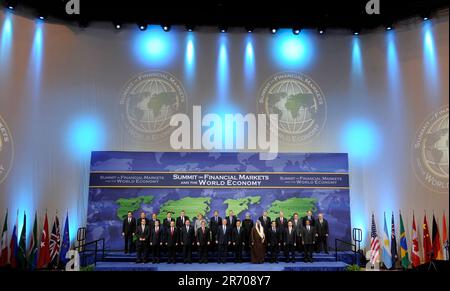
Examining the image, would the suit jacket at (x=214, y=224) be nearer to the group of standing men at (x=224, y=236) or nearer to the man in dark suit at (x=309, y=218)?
the group of standing men at (x=224, y=236)

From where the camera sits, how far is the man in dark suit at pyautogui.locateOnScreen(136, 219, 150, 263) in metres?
8.90

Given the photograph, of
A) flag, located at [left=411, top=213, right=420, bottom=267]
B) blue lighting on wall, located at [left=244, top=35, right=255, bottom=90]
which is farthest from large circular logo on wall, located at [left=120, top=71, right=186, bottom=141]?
flag, located at [left=411, top=213, right=420, bottom=267]

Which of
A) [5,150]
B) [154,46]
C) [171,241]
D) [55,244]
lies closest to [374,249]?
[171,241]

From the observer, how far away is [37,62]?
970cm

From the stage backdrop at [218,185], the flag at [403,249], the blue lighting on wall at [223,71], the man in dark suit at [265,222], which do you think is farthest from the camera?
the blue lighting on wall at [223,71]

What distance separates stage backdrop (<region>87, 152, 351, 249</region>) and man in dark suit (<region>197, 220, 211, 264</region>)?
2.30 ft

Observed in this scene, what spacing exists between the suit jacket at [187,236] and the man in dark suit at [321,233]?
312 cm

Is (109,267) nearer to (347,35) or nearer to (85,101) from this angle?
(85,101)

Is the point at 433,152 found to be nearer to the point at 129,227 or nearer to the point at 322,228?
the point at 322,228

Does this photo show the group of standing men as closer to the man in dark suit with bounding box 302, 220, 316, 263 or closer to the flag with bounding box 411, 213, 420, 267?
the man in dark suit with bounding box 302, 220, 316, 263

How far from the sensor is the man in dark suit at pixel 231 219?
927 centimetres

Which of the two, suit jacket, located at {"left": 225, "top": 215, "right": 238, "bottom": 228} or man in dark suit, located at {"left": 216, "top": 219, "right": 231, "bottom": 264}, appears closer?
man in dark suit, located at {"left": 216, "top": 219, "right": 231, "bottom": 264}

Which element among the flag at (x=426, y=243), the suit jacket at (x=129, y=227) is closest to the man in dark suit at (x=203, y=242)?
the suit jacket at (x=129, y=227)

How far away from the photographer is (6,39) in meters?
9.23
